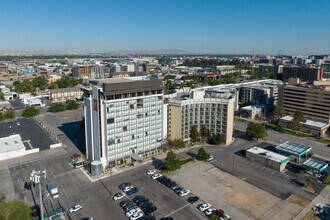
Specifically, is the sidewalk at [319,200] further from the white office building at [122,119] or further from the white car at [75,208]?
the white car at [75,208]

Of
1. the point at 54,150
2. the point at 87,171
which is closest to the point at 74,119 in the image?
the point at 54,150

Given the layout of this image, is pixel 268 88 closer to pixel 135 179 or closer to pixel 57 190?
pixel 135 179

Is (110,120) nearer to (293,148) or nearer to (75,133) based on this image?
(75,133)

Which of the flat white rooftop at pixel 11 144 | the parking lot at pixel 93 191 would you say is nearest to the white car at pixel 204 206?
the parking lot at pixel 93 191

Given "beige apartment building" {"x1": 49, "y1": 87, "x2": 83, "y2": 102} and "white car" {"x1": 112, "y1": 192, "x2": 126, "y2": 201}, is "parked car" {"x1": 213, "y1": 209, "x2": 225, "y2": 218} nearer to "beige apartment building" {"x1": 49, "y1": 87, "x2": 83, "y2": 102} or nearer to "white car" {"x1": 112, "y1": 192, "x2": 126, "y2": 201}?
"white car" {"x1": 112, "y1": 192, "x2": 126, "y2": 201}

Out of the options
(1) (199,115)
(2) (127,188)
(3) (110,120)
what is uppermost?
(3) (110,120)

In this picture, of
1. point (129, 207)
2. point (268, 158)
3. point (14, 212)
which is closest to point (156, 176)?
point (129, 207)
